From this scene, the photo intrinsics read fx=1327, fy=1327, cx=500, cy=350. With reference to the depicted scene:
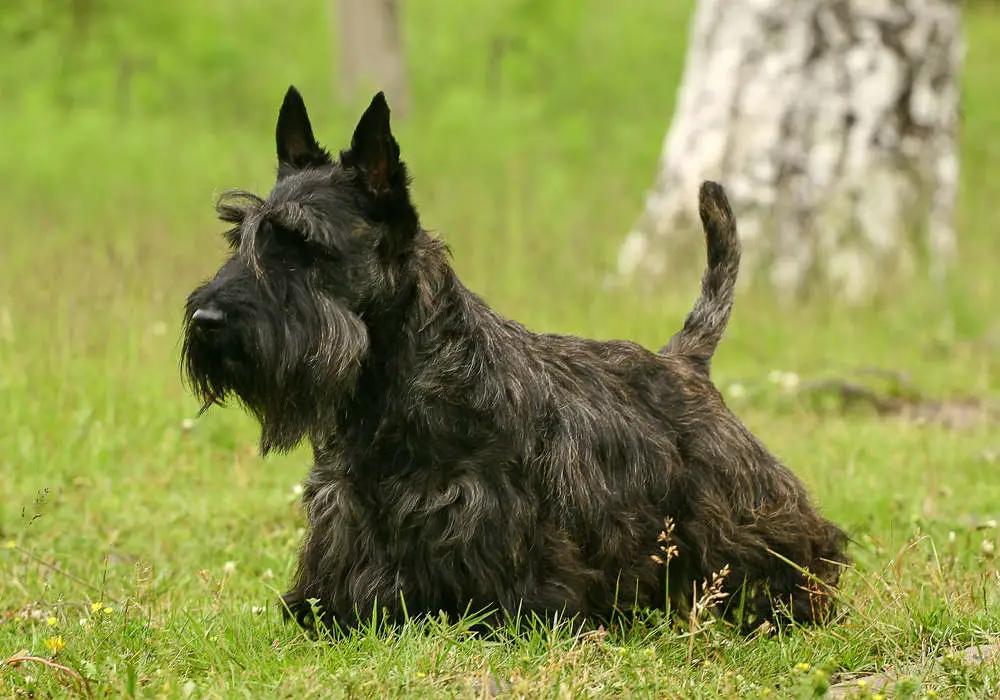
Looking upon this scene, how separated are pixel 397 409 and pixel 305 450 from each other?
9.51 feet

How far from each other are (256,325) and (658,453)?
1.35m

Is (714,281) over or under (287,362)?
over

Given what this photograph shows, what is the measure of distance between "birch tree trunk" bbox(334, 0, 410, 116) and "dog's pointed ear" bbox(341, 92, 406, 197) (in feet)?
31.9

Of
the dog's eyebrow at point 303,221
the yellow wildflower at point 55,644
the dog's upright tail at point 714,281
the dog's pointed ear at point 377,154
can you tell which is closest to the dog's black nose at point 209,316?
the dog's eyebrow at point 303,221

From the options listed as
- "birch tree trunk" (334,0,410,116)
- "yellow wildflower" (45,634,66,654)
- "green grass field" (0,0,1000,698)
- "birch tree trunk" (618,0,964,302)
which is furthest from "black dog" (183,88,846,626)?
"birch tree trunk" (334,0,410,116)

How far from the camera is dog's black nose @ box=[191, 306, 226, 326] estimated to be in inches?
138

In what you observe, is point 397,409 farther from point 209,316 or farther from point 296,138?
point 296,138


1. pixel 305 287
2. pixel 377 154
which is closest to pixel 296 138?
pixel 377 154

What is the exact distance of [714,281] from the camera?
4.75 metres

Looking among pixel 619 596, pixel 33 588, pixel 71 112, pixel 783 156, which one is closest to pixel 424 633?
pixel 619 596

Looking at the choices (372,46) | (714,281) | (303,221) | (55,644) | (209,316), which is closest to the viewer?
(55,644)

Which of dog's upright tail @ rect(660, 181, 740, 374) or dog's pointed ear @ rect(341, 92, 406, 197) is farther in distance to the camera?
dog's upright tail @ rect(660, 181, 740, 374)

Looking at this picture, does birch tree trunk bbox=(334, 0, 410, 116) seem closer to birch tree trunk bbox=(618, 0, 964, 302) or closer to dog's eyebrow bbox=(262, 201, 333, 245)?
birch tree trunk bbox=(618, 0, 964, 302)

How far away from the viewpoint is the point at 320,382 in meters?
3.63
